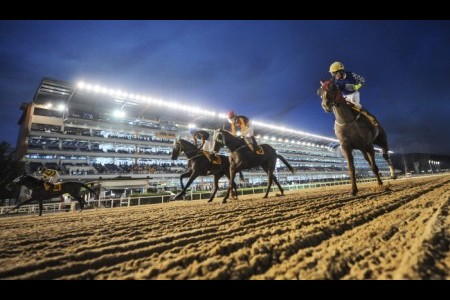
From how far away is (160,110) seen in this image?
138ft

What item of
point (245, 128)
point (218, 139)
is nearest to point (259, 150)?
point (245, 128)

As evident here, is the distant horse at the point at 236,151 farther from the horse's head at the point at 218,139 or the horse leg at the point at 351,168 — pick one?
the horse leg at the point at 351,168

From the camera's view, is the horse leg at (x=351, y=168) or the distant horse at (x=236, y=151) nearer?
the horse leg at (x=351, y=168)

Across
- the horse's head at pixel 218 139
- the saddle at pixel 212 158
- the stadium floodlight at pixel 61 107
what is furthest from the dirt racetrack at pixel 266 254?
the stadium floodlight at pixel 61 107

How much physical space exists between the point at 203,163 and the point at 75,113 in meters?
36.1

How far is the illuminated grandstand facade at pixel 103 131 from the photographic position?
3042 centimetres

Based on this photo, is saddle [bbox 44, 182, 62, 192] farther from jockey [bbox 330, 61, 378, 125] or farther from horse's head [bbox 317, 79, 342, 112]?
jockey [bbox 330, 61, 378, 125]

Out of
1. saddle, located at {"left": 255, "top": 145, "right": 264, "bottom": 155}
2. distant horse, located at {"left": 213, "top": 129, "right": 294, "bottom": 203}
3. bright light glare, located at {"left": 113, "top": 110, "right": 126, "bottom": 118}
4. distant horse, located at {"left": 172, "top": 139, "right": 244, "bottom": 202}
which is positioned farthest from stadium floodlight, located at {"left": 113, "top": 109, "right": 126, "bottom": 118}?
saddle, located at {"left": 255, "top": 145, "right": 264, "bottom": 155}

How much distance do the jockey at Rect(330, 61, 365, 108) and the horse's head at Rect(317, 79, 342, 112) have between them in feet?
2.06

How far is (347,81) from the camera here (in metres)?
5.59

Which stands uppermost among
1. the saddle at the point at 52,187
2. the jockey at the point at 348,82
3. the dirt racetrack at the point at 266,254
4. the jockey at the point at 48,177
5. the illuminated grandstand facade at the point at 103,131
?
the illuminated grandstand facade at the point at 103,131

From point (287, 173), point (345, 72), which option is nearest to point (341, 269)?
point (345, 72)

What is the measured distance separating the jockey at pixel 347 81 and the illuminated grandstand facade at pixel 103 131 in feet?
102
